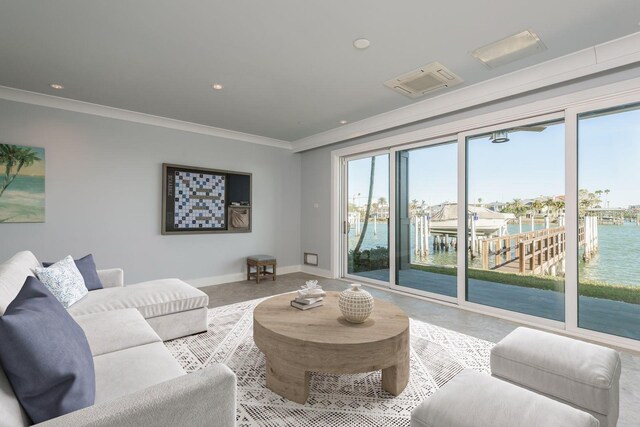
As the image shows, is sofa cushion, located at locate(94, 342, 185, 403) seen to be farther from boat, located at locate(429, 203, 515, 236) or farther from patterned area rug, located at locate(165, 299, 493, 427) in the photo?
boat, located at locate(429, 203, 515, 236)

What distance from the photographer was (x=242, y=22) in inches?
94.2

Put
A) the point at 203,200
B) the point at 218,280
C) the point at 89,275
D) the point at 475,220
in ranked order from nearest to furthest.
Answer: the point at 89,275
the point at 475,220
the point at 203,200
the point at 218,280

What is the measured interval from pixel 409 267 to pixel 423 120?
2.13m

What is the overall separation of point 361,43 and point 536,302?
3283 millimetres

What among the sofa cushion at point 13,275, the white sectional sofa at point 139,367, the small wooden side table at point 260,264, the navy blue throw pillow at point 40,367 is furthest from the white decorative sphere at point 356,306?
the small wooden side table at point 260,264

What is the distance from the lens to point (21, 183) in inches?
145

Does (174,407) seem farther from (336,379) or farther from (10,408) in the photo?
(336,379)

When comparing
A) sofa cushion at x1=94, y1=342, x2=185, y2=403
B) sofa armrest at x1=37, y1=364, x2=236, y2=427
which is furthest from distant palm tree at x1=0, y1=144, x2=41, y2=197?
sofa armrest at x1=37, y1=364, x2=236, y2=427

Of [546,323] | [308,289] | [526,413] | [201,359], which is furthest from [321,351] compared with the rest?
[546,323]

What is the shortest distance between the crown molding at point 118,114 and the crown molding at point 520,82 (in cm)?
212

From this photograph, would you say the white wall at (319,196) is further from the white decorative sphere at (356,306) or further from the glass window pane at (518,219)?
the white decorative sphere at (356,306)

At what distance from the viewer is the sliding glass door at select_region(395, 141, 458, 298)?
416cm

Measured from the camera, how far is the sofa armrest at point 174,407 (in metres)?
0.96

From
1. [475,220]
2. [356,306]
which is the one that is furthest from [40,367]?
[475,220]
